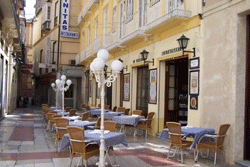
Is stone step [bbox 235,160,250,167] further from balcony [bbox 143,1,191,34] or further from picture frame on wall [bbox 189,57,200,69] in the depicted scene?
balcony [bbox 143,1,191,34]

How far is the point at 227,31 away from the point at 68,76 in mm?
19509

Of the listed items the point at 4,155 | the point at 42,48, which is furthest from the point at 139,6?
the point at 42,48

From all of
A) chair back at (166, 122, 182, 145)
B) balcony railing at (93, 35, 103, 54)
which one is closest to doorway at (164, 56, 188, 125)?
chair back at (166, 122, 182, 145)

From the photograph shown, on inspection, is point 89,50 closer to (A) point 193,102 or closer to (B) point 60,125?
(B) point 60,125

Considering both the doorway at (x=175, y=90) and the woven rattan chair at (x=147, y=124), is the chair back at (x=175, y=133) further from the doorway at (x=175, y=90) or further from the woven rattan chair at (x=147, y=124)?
the doorway at (x=175, y=90)

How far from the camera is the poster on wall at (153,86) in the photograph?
10380 millimetres

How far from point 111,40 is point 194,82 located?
7430 millimetres

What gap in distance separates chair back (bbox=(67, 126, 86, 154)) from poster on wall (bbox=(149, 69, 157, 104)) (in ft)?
17.6

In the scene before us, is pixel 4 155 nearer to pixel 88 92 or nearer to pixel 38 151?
pixel 38 151

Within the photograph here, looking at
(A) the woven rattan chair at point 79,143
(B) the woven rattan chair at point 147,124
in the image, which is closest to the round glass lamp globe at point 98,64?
(A) the woven rattan chair at point 79,143

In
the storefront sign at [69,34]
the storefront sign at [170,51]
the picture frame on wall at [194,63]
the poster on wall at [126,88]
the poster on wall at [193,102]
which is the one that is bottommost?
the poster on wall at [193,102]

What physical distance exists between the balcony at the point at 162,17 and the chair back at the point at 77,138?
481cm

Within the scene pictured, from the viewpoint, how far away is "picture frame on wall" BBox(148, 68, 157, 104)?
34.1ft

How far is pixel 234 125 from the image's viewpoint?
6352 millimetres
